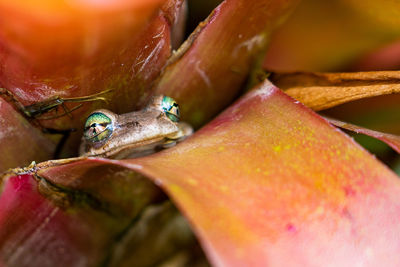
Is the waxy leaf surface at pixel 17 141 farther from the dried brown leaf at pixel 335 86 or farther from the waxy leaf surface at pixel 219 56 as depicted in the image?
the dried brown leaf at pixel 335 86

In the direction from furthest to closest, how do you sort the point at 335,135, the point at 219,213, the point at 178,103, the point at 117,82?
the point at 178,103, the point at 117,82, the point at 335,135, the point at 219,213

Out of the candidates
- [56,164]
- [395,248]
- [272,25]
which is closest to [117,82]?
[56,164]

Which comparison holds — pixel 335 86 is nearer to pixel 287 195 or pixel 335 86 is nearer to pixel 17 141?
pixel 287 195

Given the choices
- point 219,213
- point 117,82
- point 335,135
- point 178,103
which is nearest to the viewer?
point 219,213

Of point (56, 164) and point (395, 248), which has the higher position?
point (56, 164)

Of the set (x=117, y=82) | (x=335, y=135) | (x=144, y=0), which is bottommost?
(x=335, y=135)

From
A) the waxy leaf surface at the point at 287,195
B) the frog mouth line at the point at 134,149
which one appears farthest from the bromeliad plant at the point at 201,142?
the frog mouth line at the point at 134,149

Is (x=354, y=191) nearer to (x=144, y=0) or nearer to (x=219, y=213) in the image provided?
(x=219, y=213)

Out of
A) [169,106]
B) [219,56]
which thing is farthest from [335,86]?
[169,106]
